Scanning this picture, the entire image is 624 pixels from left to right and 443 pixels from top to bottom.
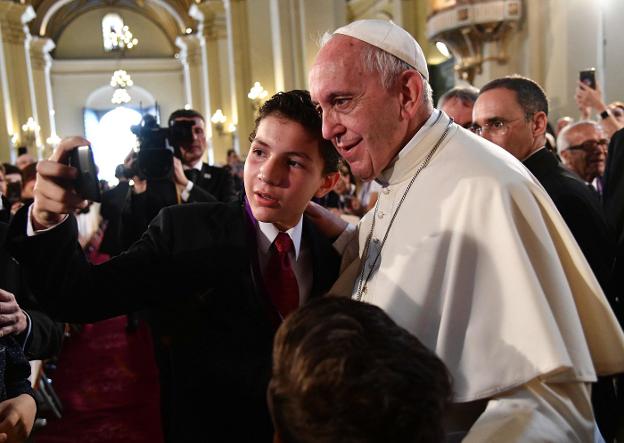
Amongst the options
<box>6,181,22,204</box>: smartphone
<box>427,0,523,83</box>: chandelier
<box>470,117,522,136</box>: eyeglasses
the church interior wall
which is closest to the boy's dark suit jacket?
the church interior wall

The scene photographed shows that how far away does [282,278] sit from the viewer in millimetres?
1935

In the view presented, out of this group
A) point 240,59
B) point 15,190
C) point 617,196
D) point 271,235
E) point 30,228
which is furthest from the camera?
point 240,59

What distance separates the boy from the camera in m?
1.81

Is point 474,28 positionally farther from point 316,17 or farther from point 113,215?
point 113,215

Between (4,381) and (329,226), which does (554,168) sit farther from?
(4,381)

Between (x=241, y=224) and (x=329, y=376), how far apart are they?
44.0 inches

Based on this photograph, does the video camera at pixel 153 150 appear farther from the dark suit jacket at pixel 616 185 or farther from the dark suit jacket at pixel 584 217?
the dark suit jacket at pixel 616 185

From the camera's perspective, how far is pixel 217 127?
2145cm

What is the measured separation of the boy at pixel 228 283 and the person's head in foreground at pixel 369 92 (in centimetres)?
17

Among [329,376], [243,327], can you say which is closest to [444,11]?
[243,327]

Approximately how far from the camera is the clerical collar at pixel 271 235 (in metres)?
1.94

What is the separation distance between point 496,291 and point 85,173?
40.9 inches

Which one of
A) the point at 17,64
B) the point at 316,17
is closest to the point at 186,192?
the point at 316,17

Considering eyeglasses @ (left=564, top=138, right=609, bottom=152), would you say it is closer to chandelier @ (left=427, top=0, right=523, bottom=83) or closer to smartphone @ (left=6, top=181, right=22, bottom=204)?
chandelier @ (left=427, top=0, right=523, bottom=83)
